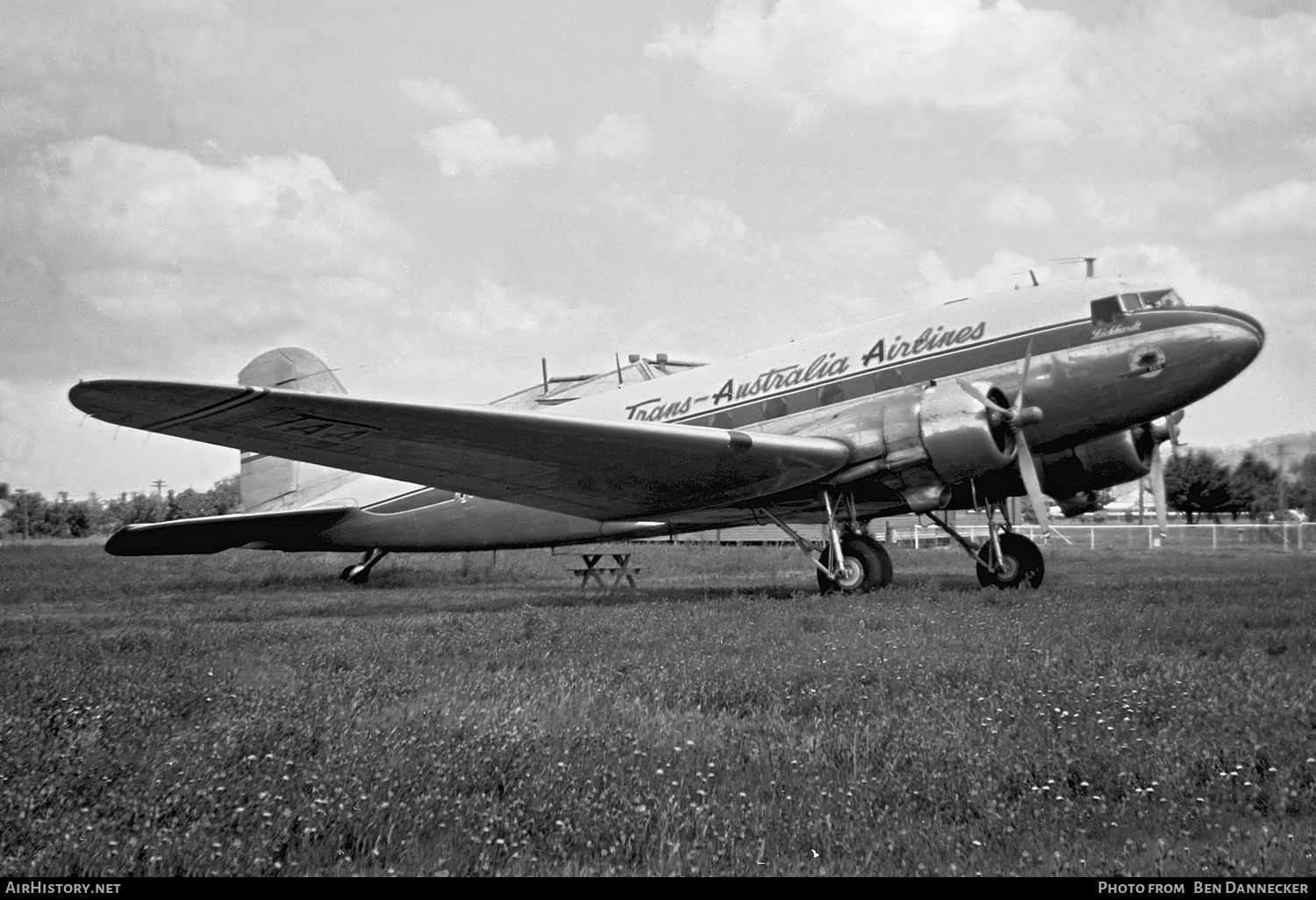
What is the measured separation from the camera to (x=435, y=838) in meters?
3.88

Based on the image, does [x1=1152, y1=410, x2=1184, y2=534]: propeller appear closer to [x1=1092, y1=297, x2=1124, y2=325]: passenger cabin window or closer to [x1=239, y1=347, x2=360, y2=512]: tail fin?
[x1=1092, y1=297, x2=1124, y2=325]: passenger cabin window

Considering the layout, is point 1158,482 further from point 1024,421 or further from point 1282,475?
point 1282,475

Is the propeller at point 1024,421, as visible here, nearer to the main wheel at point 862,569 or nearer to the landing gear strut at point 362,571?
the main wheel at point 862,569

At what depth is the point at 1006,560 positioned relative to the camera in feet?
50.1

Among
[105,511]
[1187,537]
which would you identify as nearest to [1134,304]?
[1187,537]

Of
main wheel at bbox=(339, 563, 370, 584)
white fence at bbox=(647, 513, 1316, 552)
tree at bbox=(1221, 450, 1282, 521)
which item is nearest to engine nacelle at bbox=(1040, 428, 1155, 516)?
tree at bbox=(1221, 450, 1282, 521)

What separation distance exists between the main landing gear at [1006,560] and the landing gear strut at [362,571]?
1122cm

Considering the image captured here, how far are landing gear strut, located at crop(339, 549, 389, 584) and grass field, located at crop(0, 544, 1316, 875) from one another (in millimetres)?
9899

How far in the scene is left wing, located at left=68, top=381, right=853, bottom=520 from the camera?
423 inches

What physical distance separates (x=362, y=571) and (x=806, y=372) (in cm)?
1038

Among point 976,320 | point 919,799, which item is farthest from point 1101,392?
point 919,799

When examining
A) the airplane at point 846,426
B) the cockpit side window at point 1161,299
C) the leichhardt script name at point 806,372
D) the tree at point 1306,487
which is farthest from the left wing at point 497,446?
the tree at point 1306,487

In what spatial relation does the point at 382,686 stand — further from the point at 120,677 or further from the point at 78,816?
the point at 78,816

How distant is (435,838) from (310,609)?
439 inches
